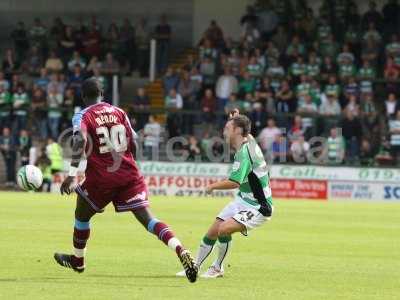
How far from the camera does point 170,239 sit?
1121 cm

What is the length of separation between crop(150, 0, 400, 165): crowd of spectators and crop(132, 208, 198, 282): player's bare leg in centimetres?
2118

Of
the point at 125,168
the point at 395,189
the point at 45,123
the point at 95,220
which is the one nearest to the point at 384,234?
the point at 95,220

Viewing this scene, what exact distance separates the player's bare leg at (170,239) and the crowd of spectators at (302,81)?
21182mm

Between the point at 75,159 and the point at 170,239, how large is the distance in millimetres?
1305

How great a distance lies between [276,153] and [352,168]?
93.1 inches

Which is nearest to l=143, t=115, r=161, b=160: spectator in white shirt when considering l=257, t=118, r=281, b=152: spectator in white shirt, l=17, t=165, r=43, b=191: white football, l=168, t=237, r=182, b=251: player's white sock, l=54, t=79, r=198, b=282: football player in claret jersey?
l=257, t=118, r=281, b=152: spectator in white shirt

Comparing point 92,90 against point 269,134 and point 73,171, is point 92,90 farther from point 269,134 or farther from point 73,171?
point 269,134

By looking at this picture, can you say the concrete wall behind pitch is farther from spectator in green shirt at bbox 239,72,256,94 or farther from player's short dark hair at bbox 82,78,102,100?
player's short dark hair at bbox 82,78,102,100

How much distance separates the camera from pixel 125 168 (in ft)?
38.0

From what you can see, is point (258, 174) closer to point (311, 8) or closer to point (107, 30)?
point (311, 8)

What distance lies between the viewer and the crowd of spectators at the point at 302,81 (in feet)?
107

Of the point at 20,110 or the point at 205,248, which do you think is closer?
the point at 205,248

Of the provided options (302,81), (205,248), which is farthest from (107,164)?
(302,81)

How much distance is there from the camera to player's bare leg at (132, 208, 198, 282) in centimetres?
1085
